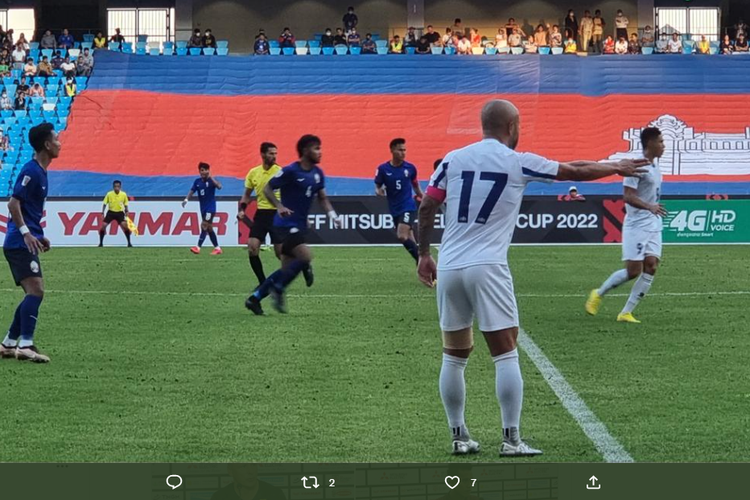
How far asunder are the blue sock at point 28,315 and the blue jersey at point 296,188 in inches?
159

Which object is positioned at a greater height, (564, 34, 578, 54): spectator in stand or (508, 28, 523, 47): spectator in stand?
(508, 28, 523, 47): spectator in stand

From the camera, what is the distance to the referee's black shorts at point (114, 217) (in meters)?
28.3

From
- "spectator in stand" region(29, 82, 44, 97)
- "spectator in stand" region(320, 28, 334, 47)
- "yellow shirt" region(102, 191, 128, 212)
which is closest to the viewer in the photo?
"yellow shirt" region(102, 191, 128, 212)

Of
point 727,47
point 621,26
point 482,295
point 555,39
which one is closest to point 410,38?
point 555,39

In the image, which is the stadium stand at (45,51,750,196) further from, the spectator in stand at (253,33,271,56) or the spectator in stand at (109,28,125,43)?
the spectator in stand at (109,28,125,43)

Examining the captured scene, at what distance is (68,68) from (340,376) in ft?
126

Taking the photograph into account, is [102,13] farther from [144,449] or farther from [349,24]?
[144,449]

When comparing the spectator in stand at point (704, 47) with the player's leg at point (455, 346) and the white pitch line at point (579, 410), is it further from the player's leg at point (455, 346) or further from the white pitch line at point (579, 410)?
the player's leg at point (455, 346)

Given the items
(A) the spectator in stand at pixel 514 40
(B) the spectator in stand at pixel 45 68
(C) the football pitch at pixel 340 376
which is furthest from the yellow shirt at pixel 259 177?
(A) the spectator in stand at pixel 514 40

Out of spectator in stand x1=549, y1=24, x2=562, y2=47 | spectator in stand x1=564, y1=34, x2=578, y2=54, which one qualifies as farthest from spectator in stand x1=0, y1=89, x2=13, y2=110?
spectator in stand x1=564, y1=34, x2=578, y2=54

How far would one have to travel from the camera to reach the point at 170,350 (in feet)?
34.0

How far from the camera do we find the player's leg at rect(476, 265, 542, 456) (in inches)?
224

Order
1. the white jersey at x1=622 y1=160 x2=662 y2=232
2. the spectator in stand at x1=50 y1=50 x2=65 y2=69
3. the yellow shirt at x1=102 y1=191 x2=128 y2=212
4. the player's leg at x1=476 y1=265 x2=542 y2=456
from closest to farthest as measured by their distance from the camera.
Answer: the player's leg at x1=476 y1=265 x2=542 y2=456 → the white jersey at x1=622 y1=160 x2=662 y2=232 → the yellow shirt at x1=102 y1=191 x2=128 y2=212 → the spectator in stand at x1=50 y1=50 x2=65 y2=69

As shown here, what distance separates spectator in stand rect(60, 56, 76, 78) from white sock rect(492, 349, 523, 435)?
41142 millimetres
